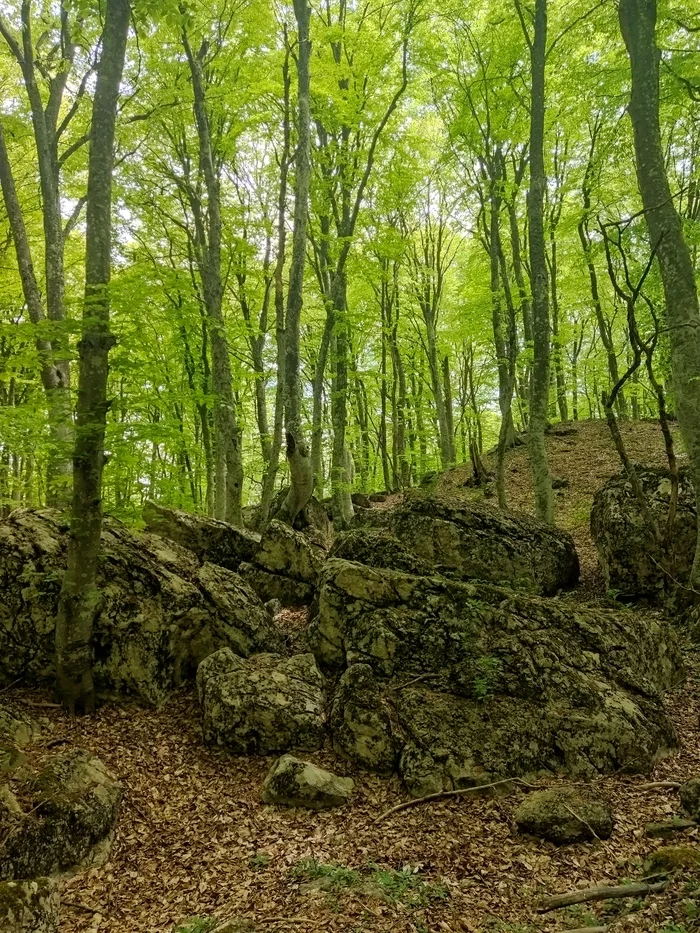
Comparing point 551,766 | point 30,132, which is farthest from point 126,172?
point 551,766

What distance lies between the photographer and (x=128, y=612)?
253 inches

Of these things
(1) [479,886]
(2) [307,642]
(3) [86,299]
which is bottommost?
(1) [479,886]

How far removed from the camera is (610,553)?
8352mm

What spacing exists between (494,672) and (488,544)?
10.4ft

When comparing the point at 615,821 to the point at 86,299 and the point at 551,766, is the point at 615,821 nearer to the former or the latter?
the point at 551,766

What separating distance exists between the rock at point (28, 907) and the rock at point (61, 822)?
1.05ft

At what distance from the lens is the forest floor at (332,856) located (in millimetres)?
3674

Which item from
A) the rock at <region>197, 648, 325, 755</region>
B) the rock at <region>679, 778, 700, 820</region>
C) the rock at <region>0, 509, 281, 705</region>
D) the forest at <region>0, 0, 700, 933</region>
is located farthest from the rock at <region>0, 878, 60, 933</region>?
the rock at <region>679, 778, 700, 820</region>

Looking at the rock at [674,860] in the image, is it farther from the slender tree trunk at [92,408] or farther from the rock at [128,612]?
the slender tree trunk at [92,408]

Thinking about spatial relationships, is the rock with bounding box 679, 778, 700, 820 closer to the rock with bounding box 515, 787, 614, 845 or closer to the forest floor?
the forest floor

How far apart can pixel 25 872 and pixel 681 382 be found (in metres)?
8.85

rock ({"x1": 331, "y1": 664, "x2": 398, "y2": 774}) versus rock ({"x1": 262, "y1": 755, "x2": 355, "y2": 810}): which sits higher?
rock ({"x1": 331, "y1": 664, "x2": 398, "y2": 774})

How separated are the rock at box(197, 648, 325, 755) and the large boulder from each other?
0.37 meters

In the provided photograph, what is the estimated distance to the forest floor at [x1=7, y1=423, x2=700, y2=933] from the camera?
367 centimetres
